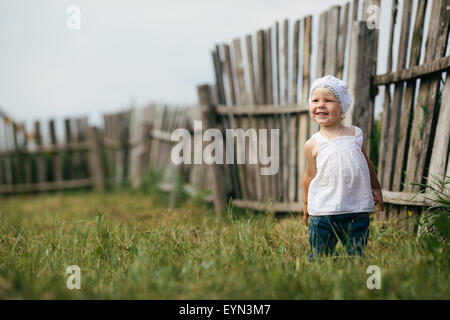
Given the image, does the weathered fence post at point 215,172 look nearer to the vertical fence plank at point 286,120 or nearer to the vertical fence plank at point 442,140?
the vertical fence plank at point 286,120

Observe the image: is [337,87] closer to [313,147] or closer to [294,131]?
[313,147]

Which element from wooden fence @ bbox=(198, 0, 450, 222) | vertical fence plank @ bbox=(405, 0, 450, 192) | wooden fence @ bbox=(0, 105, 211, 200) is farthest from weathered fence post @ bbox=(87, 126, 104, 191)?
vertical fence plank @ bbox=(405, 0, 450, 192)

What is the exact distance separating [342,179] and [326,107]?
1.44ft

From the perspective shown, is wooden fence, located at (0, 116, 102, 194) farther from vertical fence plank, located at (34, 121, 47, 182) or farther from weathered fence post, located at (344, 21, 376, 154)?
weathered fence post, located at (344, 21, 376, 154)

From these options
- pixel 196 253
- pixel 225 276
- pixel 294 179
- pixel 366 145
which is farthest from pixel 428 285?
pixel 294 179

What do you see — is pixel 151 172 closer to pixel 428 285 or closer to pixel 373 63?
pixel 373 63

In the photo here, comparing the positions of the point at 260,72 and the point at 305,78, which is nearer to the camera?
the point at 305,78

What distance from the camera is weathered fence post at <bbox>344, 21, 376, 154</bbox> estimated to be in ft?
10.4

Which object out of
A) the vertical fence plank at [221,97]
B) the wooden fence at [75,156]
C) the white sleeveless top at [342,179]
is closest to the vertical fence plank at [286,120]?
the vertical fence plank at [221,97]

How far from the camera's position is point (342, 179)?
7.36 ft

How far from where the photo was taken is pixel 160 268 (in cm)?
216

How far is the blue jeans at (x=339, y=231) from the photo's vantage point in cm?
230

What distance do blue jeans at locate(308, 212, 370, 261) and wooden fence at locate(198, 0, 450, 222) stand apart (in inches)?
34.4

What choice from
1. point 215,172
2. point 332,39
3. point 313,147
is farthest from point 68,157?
point 313,147
